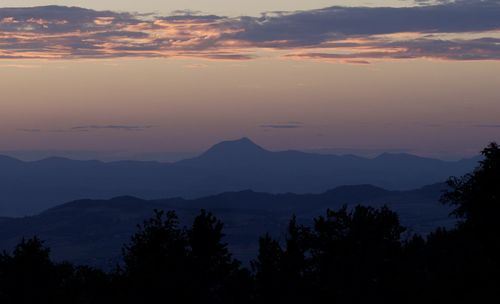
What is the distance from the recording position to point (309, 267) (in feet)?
225

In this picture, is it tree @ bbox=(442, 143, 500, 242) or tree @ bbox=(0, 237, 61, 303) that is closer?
tree @ bbox=(442, 143, 500, 242)

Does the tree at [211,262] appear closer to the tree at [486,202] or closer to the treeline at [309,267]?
the treeline at [309,267]

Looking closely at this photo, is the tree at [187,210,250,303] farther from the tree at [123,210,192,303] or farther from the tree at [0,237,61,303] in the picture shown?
the tree at [0,237,61,303]

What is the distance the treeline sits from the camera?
50.2m

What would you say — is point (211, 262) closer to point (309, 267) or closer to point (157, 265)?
point (309, 267)

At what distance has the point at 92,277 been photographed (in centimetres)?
6975

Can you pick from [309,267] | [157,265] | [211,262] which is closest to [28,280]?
[157,265]

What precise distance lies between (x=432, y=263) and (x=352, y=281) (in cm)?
1427

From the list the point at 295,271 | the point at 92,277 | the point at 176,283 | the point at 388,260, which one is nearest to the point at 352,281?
the point at 388,260

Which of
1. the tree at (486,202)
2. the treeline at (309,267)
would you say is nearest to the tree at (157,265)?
the treeline at (309,267)

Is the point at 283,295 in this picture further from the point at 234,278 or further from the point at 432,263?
the point at 432,263

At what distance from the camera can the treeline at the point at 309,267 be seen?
5025 centimetres

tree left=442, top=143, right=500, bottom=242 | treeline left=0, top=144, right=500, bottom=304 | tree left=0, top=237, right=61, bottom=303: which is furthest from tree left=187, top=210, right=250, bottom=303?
tree left=442, top=143, right=500, bottom=242

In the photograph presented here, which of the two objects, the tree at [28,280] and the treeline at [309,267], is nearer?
the treeline at [309,267]
